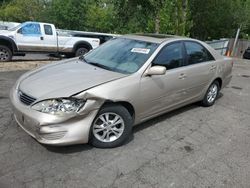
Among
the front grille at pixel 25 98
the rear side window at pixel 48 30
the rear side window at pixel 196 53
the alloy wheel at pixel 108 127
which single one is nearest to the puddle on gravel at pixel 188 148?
the alloy wheel at pixel 108 127

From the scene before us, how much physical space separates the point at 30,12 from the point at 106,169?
1255 inches

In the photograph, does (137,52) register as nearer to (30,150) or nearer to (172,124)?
(172,124)

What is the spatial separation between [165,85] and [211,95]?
1.93 metres

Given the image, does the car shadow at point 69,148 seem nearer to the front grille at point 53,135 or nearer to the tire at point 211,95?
the front grille at point 53,135

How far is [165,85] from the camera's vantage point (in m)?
4.27

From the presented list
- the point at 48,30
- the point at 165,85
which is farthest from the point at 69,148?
the point at 48,30

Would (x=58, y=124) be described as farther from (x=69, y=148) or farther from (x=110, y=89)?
(x=110, y=89)

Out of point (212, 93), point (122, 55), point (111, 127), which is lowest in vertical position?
point (212, 93)

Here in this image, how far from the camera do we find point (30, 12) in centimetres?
3133

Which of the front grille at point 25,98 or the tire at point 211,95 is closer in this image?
the front grille at point 25,98

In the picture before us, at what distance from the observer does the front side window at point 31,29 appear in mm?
10872

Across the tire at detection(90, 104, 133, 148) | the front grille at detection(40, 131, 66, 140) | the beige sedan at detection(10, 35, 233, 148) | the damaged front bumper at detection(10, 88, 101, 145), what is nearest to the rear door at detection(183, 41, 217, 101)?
the beige sedan at detection(10, 35, 233, 148)

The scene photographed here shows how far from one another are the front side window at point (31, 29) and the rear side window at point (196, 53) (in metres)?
8.01

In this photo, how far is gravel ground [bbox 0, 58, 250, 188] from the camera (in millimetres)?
3021
